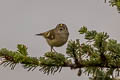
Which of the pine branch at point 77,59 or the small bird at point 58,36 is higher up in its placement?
the small bird at point 58,36

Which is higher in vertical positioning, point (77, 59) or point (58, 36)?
point (58, 36)

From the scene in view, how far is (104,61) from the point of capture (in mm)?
1518

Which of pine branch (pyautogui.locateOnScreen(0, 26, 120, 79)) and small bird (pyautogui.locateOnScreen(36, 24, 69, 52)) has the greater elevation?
small bird (pyautogui.locateOnScreen(36, 24, 69, 52))

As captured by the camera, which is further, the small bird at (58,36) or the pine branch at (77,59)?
the small bird at (58,36)

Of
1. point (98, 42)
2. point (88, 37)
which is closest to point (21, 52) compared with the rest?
point (88, 37)

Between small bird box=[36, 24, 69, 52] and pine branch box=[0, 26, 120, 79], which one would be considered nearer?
pine branch box=[0, 26, 120, 79]

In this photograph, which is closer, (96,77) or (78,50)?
(78,50)

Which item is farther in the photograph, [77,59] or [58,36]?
[58,36]

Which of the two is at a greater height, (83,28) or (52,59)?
(83,28)

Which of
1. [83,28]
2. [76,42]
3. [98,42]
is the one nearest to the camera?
[98,42]

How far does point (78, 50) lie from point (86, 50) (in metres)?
0.11

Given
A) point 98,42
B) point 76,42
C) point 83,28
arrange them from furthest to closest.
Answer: point 83,28, point 76,42, point 98,42

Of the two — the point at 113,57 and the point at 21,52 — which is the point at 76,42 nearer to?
the point at 113,57

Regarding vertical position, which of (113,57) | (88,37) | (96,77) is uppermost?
(88,37)
